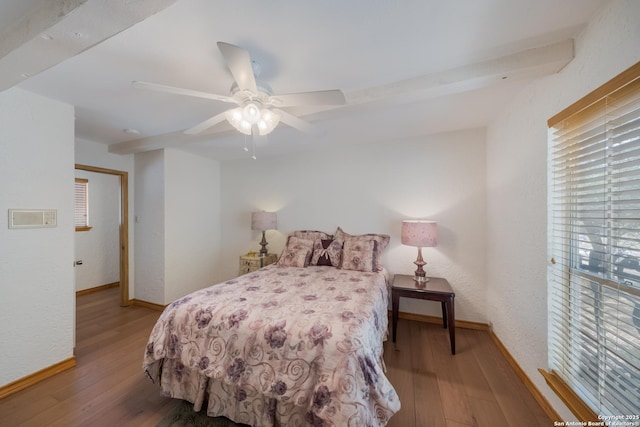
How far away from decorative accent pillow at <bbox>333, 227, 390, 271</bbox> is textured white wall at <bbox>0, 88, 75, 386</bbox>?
2.71 meters

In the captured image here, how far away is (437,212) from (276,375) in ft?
7.86

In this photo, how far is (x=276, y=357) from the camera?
Result: 127cm

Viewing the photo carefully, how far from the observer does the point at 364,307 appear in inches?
62.0

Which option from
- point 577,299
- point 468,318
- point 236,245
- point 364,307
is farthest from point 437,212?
point 236,245

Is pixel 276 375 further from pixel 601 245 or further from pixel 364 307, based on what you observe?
pixel 601 245

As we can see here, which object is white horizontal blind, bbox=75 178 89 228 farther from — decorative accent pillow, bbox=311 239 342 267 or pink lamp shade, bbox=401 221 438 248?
pink lamp shade, bbox=401 221 438 248

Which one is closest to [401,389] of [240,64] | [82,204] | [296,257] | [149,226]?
[296,257]

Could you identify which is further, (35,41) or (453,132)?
(453,132)

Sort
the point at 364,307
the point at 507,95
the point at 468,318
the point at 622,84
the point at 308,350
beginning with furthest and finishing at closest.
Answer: the point at 468,318 → the point at 507,95 → the point at 364,307 → the point at 308,350 → the point at 622,84

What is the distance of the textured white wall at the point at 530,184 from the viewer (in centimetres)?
107

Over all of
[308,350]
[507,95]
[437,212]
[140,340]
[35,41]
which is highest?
[507,95]

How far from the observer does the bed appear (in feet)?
3.76

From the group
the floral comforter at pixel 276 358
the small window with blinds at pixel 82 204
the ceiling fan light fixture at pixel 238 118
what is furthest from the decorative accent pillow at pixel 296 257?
the small window with blinds at pixel 82 204

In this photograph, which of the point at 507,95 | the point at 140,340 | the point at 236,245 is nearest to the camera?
the point at 507,95
